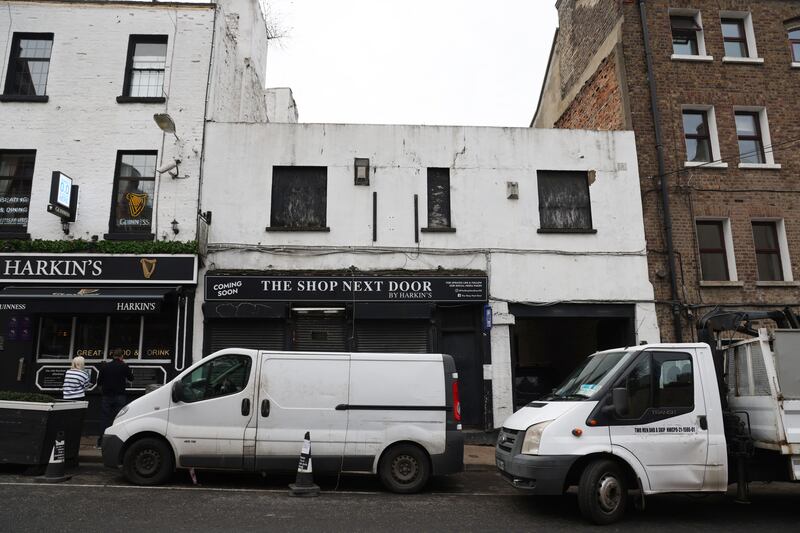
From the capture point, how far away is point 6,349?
1241 centimetres

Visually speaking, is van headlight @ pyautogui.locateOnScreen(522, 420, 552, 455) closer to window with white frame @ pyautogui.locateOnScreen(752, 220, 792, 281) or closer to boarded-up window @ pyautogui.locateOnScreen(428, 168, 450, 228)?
boarded-up window @ pyautogui.locateOnScreen(428, 168, 450, 228)

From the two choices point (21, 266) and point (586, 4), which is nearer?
point (21, 266)

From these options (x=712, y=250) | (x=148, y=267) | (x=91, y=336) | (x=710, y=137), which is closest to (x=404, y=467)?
(x=148, y=267)

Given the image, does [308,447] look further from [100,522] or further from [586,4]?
[586,4]

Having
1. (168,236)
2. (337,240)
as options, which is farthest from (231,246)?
(337,240)

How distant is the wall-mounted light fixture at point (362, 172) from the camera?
1346cm

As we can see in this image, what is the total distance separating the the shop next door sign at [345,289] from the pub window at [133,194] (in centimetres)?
213

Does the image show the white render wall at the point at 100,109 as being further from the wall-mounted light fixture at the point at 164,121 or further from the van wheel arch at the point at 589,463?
the van wheel arch at the point at 589,463

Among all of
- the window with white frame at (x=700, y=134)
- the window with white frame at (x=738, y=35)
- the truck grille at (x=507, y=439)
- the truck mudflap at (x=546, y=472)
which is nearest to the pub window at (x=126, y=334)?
the truck grille at (x=507, y=439)

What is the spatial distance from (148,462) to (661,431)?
22.9 ft

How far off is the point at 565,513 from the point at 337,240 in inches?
314

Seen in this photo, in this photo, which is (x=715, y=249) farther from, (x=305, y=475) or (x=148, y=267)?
(x=148, y=267)

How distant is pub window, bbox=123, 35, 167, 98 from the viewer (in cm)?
1382

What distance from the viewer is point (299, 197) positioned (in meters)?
13.6
